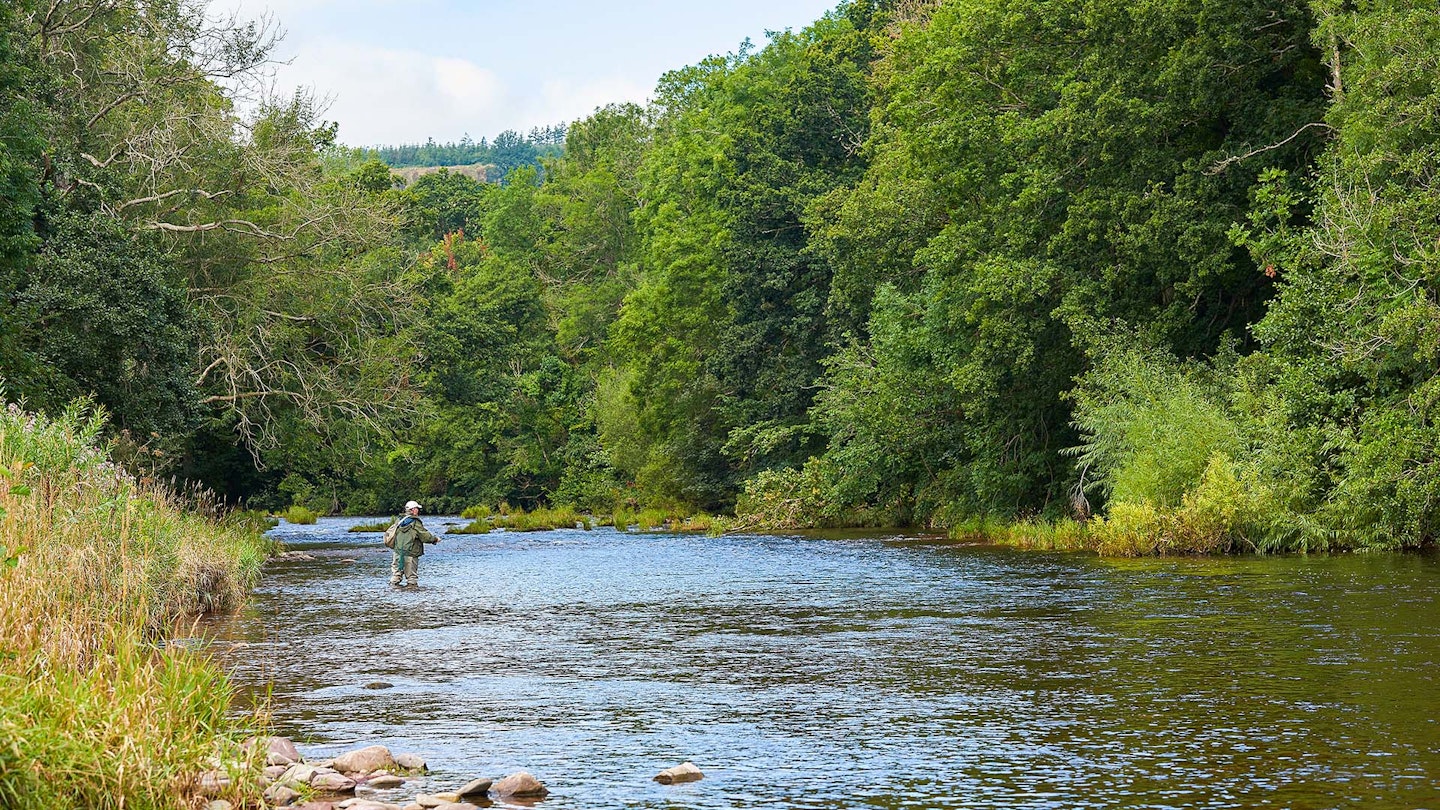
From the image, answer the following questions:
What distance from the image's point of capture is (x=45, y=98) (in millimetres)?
32125

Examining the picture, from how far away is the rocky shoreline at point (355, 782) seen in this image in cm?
838

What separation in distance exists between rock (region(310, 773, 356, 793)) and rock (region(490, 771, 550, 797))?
2.94 ft

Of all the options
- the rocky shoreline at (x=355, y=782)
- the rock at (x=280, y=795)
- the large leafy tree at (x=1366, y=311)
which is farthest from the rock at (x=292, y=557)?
the rock at (x=280, y=795)

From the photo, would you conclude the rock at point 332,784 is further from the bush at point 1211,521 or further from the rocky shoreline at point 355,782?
the bush at point 1211,521

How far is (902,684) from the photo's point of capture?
13.7 metres

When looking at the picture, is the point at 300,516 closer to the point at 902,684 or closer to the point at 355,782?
the point at 902,684

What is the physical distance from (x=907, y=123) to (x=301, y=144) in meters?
18.0

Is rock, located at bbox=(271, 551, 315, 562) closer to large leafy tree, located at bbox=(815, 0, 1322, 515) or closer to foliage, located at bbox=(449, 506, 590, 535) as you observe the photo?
foliage, located at bbox=(449, 506, 590, 535)

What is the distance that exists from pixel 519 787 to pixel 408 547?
1727cm

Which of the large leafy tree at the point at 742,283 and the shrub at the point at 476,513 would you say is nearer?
the large leafy tree at the point at 742,283

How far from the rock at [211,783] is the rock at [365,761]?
1.27 meters

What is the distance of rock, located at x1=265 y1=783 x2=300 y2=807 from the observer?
8.48 metres

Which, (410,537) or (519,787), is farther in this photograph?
(410,537)

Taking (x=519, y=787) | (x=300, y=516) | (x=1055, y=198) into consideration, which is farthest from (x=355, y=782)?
(x=300, y=516)
